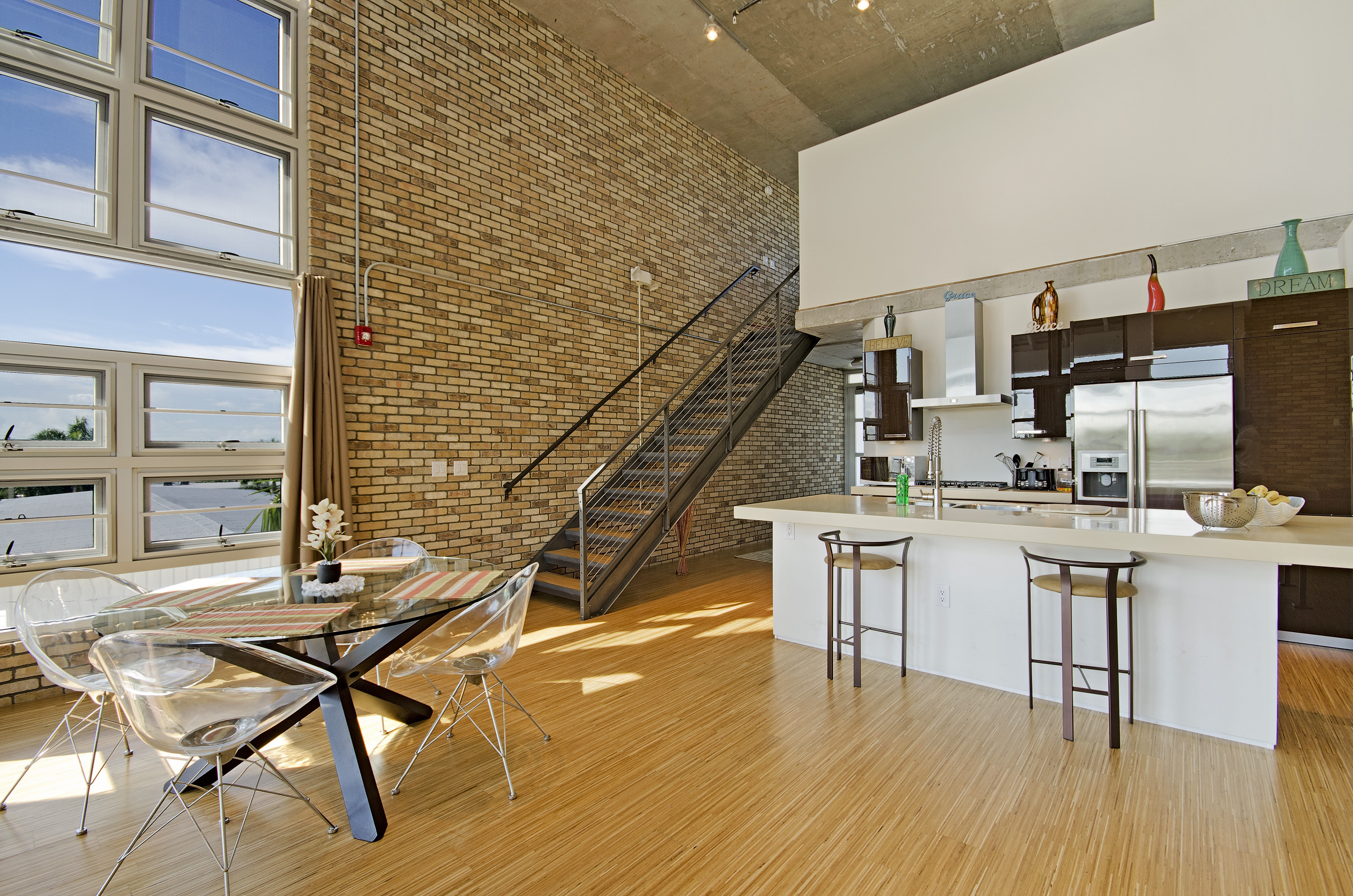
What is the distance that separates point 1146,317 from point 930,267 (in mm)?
2033

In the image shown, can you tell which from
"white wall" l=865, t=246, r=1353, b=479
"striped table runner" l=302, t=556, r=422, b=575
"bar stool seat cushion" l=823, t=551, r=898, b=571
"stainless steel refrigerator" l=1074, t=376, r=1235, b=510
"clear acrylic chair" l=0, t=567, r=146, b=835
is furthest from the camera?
"white wall" l=865, t=246, r=1353, b=479

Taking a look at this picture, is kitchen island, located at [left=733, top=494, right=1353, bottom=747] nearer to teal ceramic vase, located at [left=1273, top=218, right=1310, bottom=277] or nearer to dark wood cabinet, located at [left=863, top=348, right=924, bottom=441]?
teal ceramic vase, located at [left=1273, top=218, right=1310, bottom=277]

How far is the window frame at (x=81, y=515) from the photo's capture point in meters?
3.35

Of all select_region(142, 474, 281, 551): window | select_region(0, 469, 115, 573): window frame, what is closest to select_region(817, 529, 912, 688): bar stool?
select_region(142, 474, 281, 551): window

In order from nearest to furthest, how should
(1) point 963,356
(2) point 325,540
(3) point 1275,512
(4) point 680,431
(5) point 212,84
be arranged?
1. (3) point 1275,512
2. (2) point 325,540
3. (5) point 212,84
4. (1) point 963,356
5. (4) point 680,431

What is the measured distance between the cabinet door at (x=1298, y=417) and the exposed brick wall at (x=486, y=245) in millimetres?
5177

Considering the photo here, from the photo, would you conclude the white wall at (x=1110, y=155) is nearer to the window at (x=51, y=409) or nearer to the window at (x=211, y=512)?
the window at (x=211, y=512)

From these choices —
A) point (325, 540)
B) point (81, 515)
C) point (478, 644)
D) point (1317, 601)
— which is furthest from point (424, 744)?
point (1317, 601)

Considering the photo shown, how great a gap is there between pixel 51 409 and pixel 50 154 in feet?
4.75

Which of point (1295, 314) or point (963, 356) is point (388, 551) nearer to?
point (963, 356)

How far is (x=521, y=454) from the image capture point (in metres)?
5.68

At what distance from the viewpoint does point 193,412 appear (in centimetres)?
400

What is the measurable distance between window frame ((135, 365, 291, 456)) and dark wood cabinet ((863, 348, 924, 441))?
526 cm

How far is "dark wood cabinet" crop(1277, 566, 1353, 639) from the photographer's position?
4.05 metres
